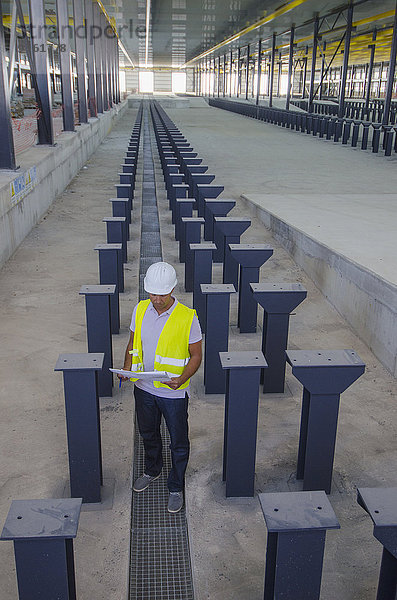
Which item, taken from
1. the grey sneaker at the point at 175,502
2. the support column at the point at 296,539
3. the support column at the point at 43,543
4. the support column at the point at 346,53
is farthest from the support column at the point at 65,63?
the support column at the point at 296,539

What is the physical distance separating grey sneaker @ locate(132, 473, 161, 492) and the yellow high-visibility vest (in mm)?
710

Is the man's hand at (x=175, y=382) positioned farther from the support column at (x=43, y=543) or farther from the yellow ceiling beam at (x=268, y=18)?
the yellow ceiling beam at (x=268, y=18)

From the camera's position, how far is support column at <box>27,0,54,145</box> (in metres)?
12.7

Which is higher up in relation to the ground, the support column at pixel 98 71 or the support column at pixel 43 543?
the support column at pixel 98 71

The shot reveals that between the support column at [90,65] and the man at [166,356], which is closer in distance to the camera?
the man at [166,356]

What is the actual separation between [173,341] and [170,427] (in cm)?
56

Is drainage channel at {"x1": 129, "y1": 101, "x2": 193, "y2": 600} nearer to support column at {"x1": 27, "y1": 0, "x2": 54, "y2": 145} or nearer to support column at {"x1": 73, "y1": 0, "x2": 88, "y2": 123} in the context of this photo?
support column at {"x1": 27, "y1": 0, "x2": 54, "y2": 145}

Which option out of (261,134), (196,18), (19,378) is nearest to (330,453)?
(19,378)

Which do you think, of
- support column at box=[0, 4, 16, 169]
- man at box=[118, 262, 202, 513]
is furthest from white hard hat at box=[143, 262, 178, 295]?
support column at box=[0, 4, 16, 169]

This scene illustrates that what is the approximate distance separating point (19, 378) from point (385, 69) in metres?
71.4

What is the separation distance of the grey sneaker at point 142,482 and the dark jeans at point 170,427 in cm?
12

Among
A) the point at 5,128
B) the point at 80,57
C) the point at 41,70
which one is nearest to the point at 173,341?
the point at 5,128

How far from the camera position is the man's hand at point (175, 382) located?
3230mm

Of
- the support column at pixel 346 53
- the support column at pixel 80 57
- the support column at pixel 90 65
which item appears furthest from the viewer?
the support column at pixel 90 65
